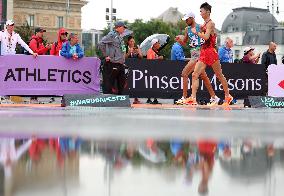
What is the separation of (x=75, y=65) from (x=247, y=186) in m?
11.8

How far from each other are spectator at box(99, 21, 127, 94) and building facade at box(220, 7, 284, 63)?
13975 cm

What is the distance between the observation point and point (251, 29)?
16612 centimetres

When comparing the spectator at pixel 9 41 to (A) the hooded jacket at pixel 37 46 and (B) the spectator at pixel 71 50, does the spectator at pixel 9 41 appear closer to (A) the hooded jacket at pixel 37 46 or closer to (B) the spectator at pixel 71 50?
(A) the hooded jacket at pixel 37 46

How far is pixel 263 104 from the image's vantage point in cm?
1457

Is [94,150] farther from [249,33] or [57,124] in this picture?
[249,33]

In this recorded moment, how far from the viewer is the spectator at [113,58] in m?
14.3

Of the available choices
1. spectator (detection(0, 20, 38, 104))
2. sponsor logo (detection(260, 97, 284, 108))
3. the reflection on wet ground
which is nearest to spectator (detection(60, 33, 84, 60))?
spectator (detection(0, 20, 38, 104))

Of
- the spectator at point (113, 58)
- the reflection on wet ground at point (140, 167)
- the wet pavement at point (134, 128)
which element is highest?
the spectator at point (113, 58)

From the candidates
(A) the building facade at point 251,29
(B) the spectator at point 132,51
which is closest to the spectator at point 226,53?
(B) the spectator at point 132,51

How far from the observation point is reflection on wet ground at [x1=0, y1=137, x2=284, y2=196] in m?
3.49

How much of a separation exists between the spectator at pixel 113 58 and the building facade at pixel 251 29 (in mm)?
139745

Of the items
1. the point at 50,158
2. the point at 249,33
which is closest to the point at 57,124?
the point at 50,158

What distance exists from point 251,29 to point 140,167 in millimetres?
164967

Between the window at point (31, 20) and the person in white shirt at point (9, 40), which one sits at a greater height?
the window at point (31, 20)
